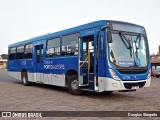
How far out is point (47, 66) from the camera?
15.1 meters

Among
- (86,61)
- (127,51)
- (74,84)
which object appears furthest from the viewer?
(74,84)

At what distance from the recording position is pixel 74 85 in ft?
41.3

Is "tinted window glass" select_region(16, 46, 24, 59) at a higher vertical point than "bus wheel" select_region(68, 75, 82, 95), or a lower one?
higher

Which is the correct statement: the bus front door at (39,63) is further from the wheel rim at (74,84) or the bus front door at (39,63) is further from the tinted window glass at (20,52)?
the wheel rim at (74,84)

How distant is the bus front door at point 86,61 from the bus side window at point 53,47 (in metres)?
2.33

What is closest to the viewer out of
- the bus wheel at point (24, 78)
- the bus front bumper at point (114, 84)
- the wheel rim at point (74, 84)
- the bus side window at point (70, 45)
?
the bus front bumper at point (114, 84)

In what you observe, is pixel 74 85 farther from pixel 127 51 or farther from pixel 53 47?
pixel 127 51

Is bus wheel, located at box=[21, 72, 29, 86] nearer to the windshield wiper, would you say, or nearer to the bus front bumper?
the bus front bumper

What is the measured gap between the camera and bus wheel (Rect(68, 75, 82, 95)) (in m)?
12.3

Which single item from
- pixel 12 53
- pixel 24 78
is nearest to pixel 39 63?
pixel 24 78

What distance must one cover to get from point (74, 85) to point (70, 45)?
6.44 feet

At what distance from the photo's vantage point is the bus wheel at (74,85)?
12.3 m

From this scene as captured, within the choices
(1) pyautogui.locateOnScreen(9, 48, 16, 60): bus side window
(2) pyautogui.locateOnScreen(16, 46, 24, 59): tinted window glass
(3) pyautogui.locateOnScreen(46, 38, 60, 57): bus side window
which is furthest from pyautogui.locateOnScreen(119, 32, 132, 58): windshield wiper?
(1) pyautogui.locateOnScreen(9, 48, 16, 60): bus side window

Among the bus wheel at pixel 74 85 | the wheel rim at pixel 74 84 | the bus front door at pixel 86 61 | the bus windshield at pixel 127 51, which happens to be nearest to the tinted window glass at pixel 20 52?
the bus wheel at pixel 74 85
